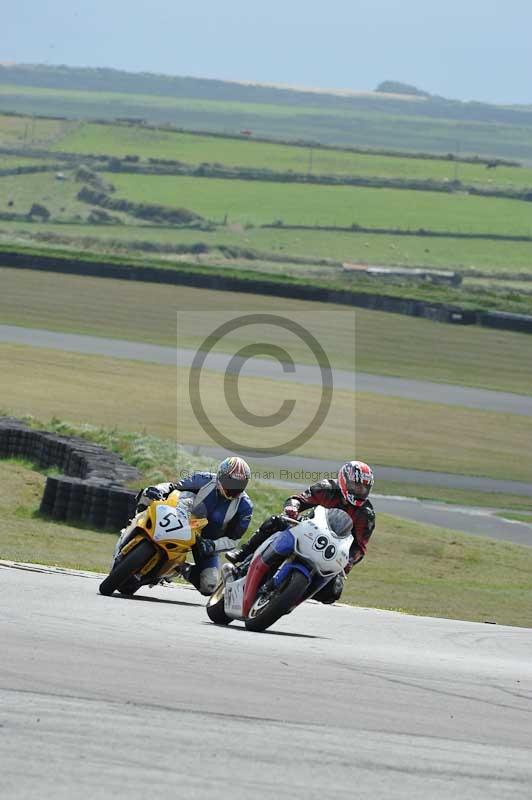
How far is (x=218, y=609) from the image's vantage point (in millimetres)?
10633

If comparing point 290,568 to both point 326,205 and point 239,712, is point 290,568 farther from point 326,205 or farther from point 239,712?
point 326,205

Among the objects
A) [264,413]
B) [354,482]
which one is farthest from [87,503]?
[264,413]

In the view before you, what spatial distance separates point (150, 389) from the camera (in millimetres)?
36031

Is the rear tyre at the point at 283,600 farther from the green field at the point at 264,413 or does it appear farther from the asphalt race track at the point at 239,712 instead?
the green field at the point at 264,413

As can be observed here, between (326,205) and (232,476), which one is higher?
(232,476)

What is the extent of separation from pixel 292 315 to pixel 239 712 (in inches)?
1790

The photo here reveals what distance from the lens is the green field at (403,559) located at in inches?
603

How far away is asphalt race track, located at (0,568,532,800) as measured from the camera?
17.9 feet

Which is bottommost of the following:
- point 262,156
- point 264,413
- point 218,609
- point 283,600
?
point 264,413

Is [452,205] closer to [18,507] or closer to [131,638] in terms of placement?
[18,507]

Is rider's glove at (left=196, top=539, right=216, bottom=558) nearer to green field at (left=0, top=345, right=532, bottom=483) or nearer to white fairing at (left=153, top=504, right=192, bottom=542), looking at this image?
white fairing at (left=153, top=504, right=192, bottom=542)

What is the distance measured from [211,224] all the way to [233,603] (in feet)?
314

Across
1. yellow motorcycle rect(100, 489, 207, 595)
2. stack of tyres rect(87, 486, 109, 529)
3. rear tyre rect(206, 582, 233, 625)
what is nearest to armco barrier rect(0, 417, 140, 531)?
stack of tyres rect(87, 486, 109, 529)

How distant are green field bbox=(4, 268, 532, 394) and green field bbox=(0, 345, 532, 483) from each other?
5.93 metres
